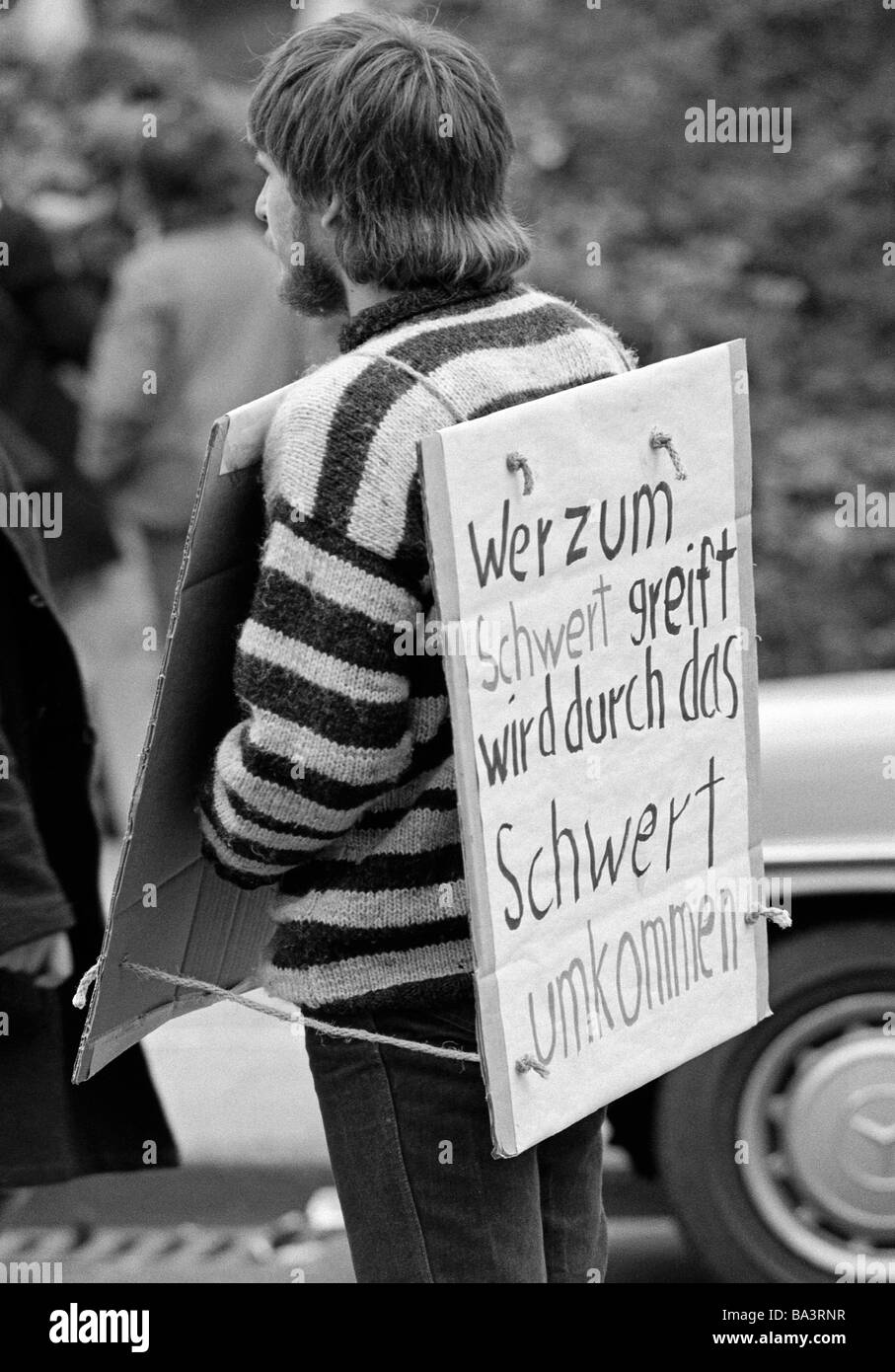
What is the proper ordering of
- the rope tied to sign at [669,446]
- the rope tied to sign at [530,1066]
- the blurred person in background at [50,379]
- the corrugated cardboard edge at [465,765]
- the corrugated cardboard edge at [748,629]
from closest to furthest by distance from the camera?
1. the corrugated cardboard edge at [465,765]
2. the rope tied to sign at [530,1066]
3. the rope tied to sign at [669,446]
4. the corrugated cardboard edge at [748,629]
5. the blurred person in background at [50,379]

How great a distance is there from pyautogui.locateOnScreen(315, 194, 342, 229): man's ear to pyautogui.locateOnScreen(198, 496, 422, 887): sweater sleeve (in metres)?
0.35

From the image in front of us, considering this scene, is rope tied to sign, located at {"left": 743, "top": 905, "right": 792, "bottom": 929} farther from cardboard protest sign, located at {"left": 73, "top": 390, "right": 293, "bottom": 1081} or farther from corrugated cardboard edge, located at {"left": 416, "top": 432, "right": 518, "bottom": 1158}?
cardboard protest sign, located at {"left": 73, "top": 390, "right": 293, "bottom": 1081}

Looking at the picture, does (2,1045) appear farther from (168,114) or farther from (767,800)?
(168,114)

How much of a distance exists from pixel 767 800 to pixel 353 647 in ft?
5.89

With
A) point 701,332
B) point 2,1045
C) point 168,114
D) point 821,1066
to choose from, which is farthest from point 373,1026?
point 701,332

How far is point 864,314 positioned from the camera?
8.03 meters

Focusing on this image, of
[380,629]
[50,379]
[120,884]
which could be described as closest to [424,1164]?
[120,884]

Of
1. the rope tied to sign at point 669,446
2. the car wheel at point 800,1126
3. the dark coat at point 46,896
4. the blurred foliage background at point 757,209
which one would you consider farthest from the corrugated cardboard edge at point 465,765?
the blurred foliage background at point 757,209

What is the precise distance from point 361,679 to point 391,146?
0.59 meters

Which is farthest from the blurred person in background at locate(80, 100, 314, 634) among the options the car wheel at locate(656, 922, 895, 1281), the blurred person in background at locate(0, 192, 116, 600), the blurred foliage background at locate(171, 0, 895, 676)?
the car wheel at locate(656, 922, 895, 1281)

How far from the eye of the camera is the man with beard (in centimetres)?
194

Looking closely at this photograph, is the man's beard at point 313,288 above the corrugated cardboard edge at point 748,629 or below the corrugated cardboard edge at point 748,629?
above

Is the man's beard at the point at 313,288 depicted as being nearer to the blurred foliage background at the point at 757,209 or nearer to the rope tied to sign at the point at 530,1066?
the rope tied to sign at the point at 530,1066

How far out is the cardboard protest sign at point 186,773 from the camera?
2078 mm
